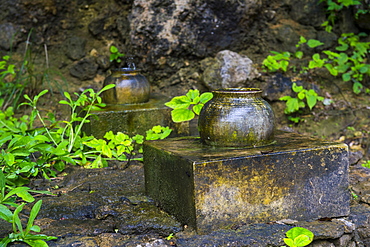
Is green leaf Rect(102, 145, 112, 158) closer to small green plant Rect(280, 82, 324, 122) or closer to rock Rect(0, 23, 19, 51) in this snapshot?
small green plant Rect(280, 82, 324, 122)

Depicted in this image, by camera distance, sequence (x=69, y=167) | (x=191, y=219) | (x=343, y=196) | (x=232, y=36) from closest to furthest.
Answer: (x=191, y=219), (x=343, y=196), (x=69, y=167), (x=232, y=36)

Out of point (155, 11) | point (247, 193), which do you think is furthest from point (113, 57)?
point (247, 193)

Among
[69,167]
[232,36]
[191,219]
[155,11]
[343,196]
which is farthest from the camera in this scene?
[232,36]

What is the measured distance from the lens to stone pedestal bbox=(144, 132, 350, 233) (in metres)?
2.14

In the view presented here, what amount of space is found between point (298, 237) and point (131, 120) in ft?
7.22

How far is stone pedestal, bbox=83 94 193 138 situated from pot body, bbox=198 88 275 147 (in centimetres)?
159

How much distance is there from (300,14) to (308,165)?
13.2 feet

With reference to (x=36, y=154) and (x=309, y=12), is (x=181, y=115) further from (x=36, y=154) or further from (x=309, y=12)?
(x=309, y=12)

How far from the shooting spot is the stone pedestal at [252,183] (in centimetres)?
214

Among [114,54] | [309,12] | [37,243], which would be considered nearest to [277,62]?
[309,12]

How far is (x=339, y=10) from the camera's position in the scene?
571 cm

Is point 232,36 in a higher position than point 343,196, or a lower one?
higher

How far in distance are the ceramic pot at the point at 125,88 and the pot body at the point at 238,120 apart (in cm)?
182

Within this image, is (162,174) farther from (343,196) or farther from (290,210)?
(343,196)
